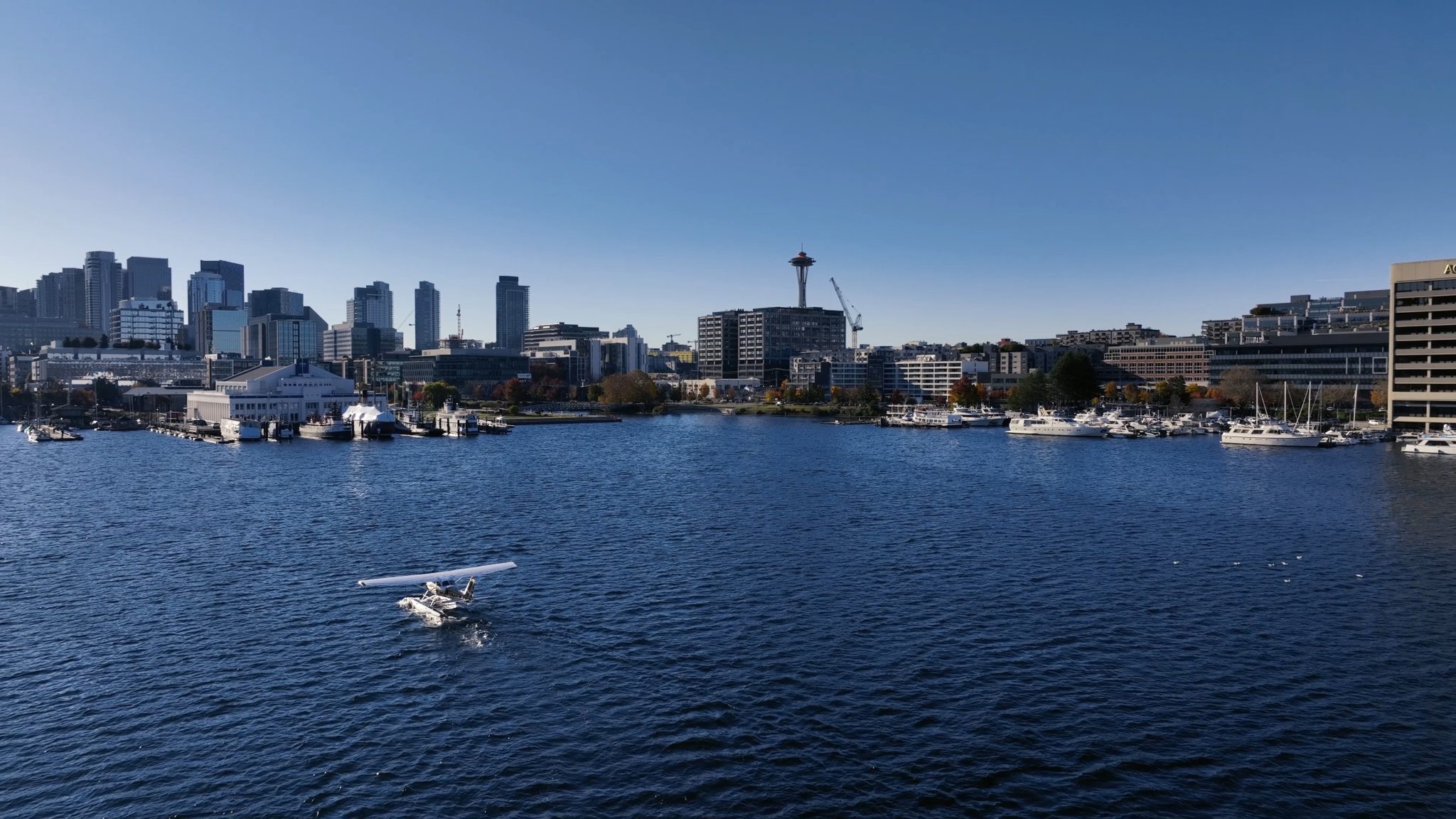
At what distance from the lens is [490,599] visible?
39188 mm

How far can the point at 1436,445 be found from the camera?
106312 mm

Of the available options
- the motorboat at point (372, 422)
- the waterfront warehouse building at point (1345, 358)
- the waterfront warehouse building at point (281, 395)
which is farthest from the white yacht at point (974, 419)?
the waterfront warehouse building at point (281, 395)

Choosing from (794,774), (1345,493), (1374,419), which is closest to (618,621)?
(794,774)

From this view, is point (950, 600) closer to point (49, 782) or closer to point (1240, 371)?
point (49, 782)

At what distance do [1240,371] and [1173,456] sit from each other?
304ft

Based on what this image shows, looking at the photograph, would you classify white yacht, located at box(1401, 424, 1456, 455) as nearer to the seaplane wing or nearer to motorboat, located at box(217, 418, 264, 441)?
the seaplane wing

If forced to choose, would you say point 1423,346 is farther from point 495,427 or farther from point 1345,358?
point 495,427

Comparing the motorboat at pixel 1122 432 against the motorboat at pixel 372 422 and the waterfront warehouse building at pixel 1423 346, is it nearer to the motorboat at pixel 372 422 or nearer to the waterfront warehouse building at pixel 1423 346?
the waterfront warehouse building at pixel 1423 346

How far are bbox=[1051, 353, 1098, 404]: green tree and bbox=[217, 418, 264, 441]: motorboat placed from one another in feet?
483

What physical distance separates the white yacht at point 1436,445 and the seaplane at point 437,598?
4416 inches

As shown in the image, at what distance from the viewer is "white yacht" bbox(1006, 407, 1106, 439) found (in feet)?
474

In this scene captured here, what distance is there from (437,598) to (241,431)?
117 meters

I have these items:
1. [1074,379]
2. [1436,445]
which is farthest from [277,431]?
[1436,445]

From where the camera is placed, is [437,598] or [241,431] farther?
[241,431]
